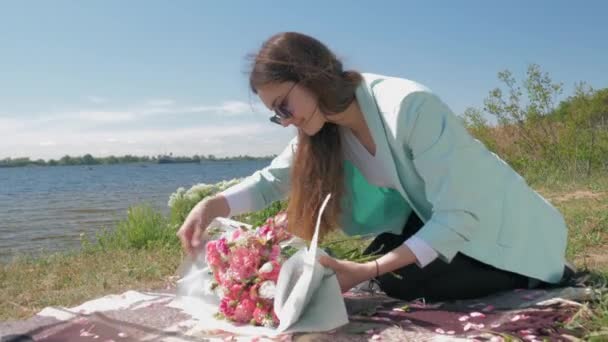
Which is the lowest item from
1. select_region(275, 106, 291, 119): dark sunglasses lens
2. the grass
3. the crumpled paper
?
the grass

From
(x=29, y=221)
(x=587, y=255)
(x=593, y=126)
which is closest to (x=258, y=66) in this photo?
(x=587, y=255)

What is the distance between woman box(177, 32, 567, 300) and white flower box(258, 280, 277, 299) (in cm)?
24

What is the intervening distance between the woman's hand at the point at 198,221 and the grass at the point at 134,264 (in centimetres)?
22

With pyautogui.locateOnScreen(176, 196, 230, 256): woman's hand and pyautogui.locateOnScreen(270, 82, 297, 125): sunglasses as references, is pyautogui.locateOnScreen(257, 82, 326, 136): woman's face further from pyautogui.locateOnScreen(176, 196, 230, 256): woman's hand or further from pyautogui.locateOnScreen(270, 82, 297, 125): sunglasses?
pyautogui.locateOnScreen(176, 196, 230, 256): woman's hand

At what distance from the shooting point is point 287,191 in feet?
10.3

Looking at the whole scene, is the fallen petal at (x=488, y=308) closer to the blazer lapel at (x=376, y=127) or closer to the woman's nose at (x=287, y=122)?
the blazer lapel at (x=376, y=127)

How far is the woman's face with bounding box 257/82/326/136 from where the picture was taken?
7.98 ft

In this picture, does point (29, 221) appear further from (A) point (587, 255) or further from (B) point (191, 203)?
(A) point (587, 255)

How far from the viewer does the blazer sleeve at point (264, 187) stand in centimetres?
303

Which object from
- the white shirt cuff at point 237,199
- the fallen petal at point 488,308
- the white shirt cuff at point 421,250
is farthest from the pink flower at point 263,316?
the fallen petal at point 488,308

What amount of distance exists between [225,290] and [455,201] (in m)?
1.05

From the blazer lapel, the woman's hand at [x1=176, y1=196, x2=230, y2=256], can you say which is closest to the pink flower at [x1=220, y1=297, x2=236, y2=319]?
the woman's hand at [x1=176, y1=196, x2=230, y2=256]

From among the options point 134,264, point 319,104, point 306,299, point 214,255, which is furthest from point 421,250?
point 134,264

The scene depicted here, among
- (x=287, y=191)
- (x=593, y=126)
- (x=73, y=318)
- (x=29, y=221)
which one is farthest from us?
(x=29, y=221)
